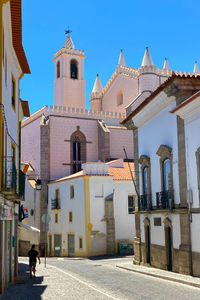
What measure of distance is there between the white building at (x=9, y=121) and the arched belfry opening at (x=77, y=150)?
23.1 meters

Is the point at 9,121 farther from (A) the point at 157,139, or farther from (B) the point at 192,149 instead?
(A) the point at 157,139

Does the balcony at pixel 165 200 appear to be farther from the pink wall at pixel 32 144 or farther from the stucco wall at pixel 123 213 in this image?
the pink wall at pixel 32 144

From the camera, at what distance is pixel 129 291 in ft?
42.1

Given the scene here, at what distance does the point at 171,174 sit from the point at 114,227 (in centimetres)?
1446

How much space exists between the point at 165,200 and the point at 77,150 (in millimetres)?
23953

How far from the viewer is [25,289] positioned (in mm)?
13727

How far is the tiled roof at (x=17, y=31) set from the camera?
13383mm

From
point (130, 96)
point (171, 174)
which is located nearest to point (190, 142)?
point (171, 174)

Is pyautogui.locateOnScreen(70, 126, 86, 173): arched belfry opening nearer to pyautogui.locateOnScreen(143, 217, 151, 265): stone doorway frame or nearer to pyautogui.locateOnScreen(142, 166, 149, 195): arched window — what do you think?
pyautogui.locateOnScreen(142, 166, 149, 195): arched window

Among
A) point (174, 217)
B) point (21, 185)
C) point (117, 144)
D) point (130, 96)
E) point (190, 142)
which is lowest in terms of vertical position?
point (174, 217)

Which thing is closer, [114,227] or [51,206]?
[114,227]

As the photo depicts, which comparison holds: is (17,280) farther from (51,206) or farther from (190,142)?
(51,206)

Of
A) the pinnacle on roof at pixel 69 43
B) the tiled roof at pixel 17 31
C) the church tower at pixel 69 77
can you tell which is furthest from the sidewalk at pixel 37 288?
the pinnacle on roof at pixel 69 43

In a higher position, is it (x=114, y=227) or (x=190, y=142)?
(x=190, y=142)
